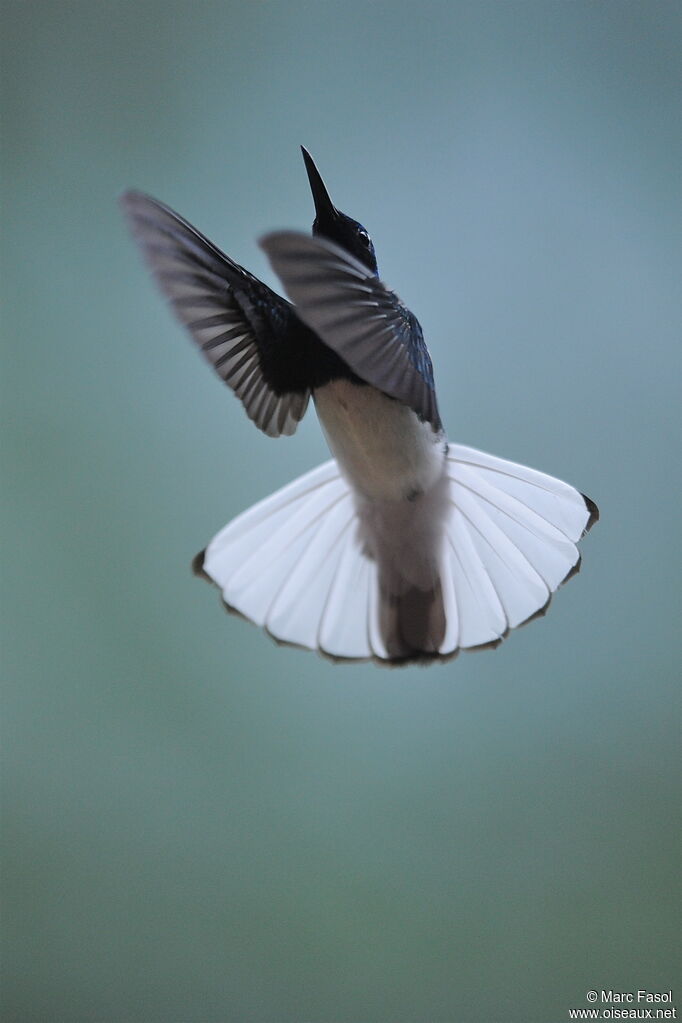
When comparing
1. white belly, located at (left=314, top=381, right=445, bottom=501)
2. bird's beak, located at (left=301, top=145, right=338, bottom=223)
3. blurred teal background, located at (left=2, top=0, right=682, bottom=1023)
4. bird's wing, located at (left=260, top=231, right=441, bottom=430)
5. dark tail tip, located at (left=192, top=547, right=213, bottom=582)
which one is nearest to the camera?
bird's wing, located at (left=260, top=231, right=441, bottom=430)

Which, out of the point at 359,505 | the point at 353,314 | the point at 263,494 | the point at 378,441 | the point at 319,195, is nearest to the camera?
the point at 353,314

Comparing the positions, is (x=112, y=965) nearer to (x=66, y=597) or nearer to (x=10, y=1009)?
(x=10, y=1009)

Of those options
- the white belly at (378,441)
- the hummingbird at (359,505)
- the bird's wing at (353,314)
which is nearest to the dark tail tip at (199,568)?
the hummingbird at (359,505)

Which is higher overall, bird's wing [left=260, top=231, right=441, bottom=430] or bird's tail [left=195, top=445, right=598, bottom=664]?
bird's wing [left=260, top=231, right=441, bottom=430]

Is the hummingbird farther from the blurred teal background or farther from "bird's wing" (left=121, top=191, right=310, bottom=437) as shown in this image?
the blurred teal background

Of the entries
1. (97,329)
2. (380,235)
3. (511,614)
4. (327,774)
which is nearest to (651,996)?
(327,774)

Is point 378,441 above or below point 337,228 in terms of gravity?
below

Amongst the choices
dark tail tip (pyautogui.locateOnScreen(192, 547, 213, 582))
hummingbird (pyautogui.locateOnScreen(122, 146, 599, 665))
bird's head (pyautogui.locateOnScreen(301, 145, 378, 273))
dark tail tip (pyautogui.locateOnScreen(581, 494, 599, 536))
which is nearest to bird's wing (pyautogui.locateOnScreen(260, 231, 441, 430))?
hummingbird (pyautogui.locateOnScreen(122, 146, 599, 665))

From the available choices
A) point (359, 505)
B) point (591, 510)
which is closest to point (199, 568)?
point (359, 505)

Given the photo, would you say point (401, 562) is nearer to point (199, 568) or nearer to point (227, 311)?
point (199, 568)
